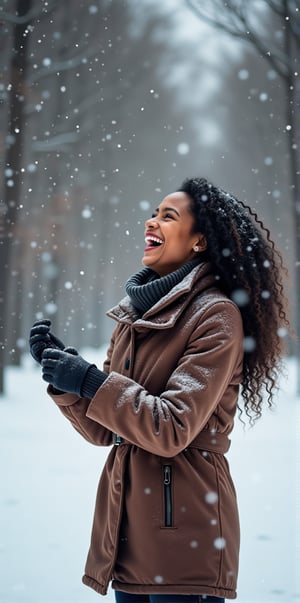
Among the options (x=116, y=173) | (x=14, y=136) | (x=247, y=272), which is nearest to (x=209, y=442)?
(x=247, y=272)

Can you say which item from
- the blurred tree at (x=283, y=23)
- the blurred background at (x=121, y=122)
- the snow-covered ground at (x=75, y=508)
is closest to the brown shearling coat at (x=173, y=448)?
the snow-covered ground at (x=75, y=508)

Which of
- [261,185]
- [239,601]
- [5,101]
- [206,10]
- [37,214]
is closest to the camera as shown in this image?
[239,601]

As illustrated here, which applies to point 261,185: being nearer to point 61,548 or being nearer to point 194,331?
point 61,548

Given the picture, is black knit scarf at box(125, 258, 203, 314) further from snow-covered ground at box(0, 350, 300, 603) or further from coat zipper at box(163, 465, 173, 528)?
snow-covered ground at box(0, 350, 300, 603)

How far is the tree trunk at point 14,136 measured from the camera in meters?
4.67

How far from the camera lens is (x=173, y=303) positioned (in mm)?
1555

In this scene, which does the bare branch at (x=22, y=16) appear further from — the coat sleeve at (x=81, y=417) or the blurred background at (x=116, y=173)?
the coat sleeve at (x=81, y=417)

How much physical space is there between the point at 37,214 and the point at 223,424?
8.62m

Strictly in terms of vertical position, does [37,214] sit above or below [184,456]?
above

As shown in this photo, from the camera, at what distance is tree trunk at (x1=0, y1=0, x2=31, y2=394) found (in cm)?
467

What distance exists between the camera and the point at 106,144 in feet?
28.7

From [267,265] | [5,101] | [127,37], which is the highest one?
[127,37]

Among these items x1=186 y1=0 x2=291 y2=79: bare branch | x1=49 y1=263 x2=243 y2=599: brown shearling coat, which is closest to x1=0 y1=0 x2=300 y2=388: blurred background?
x1=186 y1=0 x2=291 y2=79: bare branch

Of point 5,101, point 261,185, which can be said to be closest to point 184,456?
point 5,101
